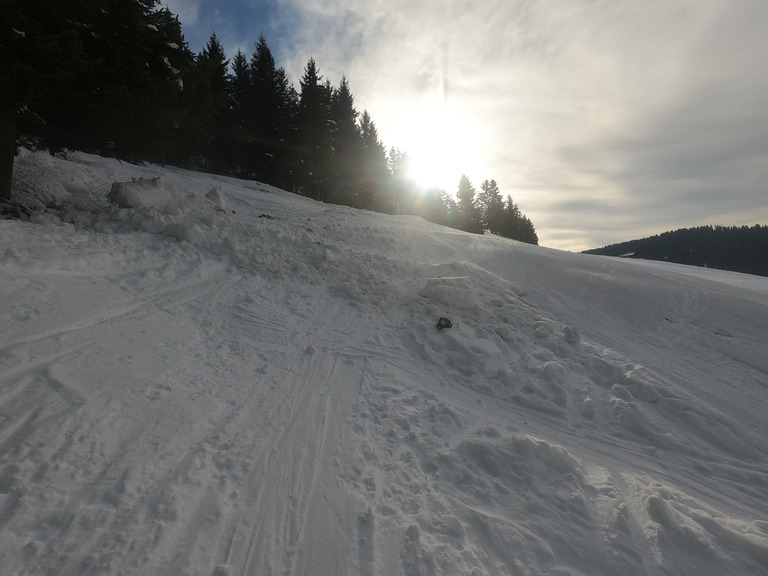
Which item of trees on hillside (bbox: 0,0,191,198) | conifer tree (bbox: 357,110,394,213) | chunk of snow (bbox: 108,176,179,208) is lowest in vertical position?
chunk of snow (bbox: 108,176,179,208)

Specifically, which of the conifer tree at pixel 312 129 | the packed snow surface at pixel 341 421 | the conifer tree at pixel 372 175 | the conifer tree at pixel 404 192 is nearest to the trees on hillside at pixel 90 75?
the packed snow surface at pixel 341 421

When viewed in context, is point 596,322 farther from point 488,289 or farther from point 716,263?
point 716,263

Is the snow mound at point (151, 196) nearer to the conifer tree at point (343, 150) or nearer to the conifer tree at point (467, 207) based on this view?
the conifer tree at point (343, 150)

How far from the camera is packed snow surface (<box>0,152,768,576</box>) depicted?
2.62 metres

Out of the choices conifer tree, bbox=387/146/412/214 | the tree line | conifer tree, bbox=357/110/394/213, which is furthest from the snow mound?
conifer tree, bbox=387/146/412/214

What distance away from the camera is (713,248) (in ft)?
367

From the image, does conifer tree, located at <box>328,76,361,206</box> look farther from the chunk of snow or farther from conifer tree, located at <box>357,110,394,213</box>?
the chunk of snow

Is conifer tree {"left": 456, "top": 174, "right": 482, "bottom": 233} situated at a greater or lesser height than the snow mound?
greater

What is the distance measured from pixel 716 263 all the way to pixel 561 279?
13756 centimetres

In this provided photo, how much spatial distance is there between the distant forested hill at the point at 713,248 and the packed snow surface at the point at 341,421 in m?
113

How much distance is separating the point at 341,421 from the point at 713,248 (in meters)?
152

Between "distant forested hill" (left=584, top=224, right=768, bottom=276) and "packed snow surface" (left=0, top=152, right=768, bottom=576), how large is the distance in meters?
113

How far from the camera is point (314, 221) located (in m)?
14.7

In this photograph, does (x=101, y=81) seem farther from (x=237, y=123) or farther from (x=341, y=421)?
(x=237, y=123)
